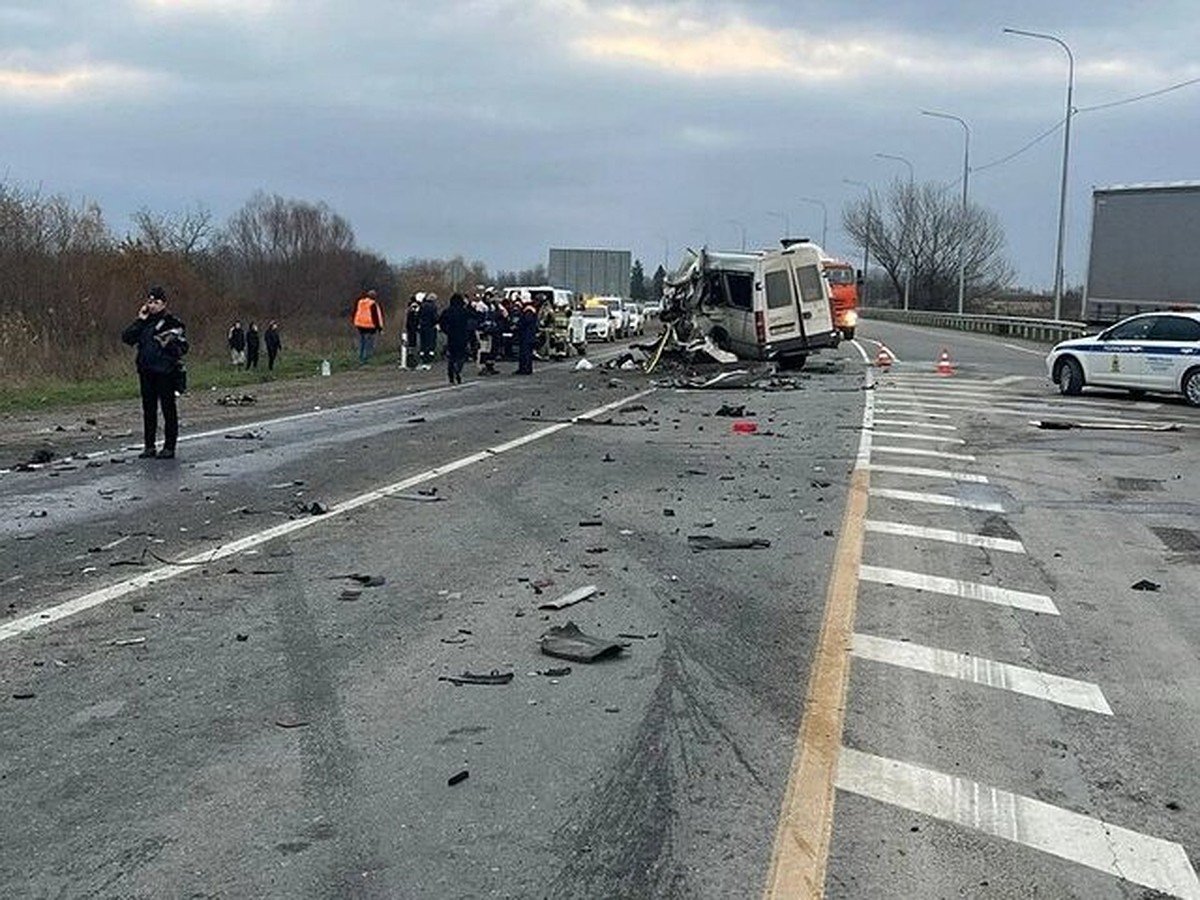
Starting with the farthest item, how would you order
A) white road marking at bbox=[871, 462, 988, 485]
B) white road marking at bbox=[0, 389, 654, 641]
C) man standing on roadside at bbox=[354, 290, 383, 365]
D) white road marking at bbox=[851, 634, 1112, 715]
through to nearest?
man standing on roadside at bbox=[354, 290, 383, 365], white road marking at bbox=[871, 462, 988, 485], white road marking at bbox=[0, 389, 654, 641], white road marking at bbox=[851, 634, 1112, 715]

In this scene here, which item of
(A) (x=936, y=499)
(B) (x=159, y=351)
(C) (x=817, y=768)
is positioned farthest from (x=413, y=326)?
(C) (x=817, y=768)

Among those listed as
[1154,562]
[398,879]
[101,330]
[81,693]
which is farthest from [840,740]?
[101,330]

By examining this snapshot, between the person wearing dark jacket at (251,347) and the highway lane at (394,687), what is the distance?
21.4 meters

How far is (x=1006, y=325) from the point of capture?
60344mm

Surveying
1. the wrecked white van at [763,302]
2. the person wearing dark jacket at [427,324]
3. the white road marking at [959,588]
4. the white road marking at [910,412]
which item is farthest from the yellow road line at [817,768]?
the person wearing dark jacket at [427,324]

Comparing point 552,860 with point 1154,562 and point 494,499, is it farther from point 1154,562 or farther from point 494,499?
point 494,499

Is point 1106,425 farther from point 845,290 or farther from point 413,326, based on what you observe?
point 845,290

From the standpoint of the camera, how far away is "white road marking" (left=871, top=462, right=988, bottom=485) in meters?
13.2

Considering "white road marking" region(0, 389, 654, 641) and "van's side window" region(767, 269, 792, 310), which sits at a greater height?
"van's side window" region(767, 269, 792, 310)

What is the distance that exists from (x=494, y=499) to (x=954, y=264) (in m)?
98.2

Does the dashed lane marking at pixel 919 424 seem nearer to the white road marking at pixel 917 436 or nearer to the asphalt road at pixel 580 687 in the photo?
the white road marking at pixel 917 436

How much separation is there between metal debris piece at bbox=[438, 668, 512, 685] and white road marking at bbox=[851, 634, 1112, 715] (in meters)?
1.79

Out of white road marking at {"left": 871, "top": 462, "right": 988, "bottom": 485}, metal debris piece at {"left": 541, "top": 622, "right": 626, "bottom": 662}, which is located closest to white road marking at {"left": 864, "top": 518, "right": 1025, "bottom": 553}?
white road marking at {"left": 871, "top": 462, "right": 988, "bottom": 485}

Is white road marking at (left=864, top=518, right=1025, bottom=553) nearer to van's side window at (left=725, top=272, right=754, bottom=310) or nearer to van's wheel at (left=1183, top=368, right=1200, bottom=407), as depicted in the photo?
van's wheel at (left=1183, top=368, right=1200, bottom=407)
